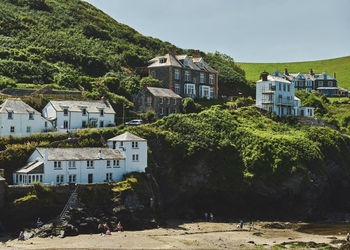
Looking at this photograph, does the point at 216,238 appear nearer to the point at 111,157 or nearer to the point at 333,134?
the point at 111,157

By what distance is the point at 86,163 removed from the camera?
57031 millimetres

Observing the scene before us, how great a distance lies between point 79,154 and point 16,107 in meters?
12.4

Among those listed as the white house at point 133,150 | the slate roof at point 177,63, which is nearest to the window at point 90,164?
the white house at point 133,150

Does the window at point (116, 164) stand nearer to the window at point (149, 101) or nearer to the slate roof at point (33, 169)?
the slate roof at point (33, 169)

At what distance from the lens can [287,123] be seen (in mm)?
87062

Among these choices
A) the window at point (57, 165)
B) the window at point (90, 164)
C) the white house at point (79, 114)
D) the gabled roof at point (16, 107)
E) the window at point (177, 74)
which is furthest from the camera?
the window at point (177, 74)

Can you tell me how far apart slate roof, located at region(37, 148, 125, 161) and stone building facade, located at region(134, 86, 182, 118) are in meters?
22.4

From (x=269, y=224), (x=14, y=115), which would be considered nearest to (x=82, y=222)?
(x=14, y=115)

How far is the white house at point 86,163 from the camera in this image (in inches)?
2142

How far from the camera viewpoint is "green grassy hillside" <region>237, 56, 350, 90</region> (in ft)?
546

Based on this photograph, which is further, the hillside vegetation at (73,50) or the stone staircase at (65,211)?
the hillside vegetation at (73,50)

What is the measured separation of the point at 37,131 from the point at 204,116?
27019 mm

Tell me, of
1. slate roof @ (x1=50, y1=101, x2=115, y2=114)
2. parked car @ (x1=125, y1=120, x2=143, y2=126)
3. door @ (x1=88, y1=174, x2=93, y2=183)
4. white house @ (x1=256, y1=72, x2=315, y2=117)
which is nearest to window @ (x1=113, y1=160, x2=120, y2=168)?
door @ (x1=88, y1=174, x2=93, y2=183)

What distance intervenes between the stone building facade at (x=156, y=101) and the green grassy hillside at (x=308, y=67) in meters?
80.8
